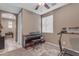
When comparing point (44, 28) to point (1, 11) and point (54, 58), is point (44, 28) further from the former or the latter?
point (1, 11)

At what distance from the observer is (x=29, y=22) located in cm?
172

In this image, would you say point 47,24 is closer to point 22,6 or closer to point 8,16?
point 22,6

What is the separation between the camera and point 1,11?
5.28ft

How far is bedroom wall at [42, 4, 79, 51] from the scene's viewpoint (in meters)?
1.55

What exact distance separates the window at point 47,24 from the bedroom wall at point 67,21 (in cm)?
9

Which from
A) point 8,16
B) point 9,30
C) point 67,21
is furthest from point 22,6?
point 67,21

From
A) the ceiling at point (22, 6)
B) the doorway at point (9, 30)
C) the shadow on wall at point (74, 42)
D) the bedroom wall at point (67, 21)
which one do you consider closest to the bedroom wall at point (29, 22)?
the ceiling at point (22, 6)

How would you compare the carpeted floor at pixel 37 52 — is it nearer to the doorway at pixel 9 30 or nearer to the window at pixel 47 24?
the doorway at pixel 9 30

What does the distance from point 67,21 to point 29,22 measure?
31.3 inches

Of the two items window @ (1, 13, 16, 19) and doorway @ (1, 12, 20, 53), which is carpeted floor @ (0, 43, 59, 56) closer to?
doorway @ (1, 12, 20, 53)

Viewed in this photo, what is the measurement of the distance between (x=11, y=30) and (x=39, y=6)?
80cm

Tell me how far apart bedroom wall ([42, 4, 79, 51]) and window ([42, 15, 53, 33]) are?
0.30 ft

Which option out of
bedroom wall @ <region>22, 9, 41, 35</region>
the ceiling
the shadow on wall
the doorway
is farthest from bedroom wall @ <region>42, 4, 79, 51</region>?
the doorway

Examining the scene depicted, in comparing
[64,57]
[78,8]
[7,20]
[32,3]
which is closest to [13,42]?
[7,20]
